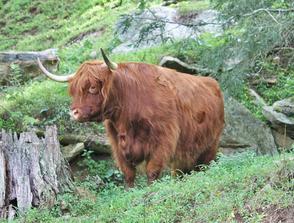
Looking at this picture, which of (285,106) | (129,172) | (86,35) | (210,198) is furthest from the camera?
(86,35)

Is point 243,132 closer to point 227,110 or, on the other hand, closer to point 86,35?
point 227,110

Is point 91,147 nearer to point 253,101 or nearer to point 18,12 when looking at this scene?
point 253,101

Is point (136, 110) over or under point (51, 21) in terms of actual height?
over

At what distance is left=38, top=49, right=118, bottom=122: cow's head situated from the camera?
8734mm

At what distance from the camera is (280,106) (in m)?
12.6

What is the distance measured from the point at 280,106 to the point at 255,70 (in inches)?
48.7

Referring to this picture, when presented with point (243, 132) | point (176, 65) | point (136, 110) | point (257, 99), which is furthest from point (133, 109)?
point (257, 99)

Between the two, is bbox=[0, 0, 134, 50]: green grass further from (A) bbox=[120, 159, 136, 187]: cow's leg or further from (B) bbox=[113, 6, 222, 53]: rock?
(A) bbox=[120, 159, 136, 187]: cow's leg

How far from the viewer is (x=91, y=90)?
8.78 meters

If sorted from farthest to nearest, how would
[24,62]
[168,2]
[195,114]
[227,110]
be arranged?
[168,2], [24,62], [227,110], [195,114]

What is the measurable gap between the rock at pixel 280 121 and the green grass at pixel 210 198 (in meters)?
4.70

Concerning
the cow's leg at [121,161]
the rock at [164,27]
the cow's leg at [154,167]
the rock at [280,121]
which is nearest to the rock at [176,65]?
the rock at [164,27]

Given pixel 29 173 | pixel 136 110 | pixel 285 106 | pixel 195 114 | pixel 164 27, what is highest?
pixel 164 27

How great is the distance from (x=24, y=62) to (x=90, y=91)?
5.54 m
